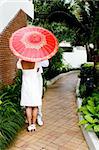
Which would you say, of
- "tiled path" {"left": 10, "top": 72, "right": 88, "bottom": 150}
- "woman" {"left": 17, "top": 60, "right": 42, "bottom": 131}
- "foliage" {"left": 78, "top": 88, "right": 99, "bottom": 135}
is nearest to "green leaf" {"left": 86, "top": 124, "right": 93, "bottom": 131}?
"foliage" {"left": 78, "top": 88, "right": 99, "bottom": 135}

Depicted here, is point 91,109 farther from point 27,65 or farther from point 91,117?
point 27,65

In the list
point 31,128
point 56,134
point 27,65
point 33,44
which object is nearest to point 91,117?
point 56,134

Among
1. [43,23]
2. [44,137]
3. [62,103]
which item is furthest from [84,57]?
[44,137]

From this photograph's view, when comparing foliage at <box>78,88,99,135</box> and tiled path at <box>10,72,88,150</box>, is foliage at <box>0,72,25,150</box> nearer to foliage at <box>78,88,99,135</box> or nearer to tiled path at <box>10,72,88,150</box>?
tiled path at <box>10,72,88,150</box>

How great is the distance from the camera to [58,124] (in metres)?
6.81

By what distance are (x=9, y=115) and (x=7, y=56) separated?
2.26 meters

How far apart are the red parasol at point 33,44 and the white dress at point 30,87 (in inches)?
12.5

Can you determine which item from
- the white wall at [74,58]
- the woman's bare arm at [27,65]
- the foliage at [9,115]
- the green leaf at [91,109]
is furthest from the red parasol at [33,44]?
the white wall at [74,58]

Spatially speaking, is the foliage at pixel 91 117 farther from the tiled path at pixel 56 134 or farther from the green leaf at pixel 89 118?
the tiled path at pixel 56 134

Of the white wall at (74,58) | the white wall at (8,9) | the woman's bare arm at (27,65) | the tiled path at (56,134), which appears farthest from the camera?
the white wall at (74,58)

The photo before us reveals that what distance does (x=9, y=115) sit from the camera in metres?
6.05

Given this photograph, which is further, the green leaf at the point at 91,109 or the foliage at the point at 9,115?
the green leaf at the point at 91,109

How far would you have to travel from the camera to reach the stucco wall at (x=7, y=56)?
24.4 ft

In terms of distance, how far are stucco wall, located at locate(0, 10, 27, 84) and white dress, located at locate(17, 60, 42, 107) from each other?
158 cm
